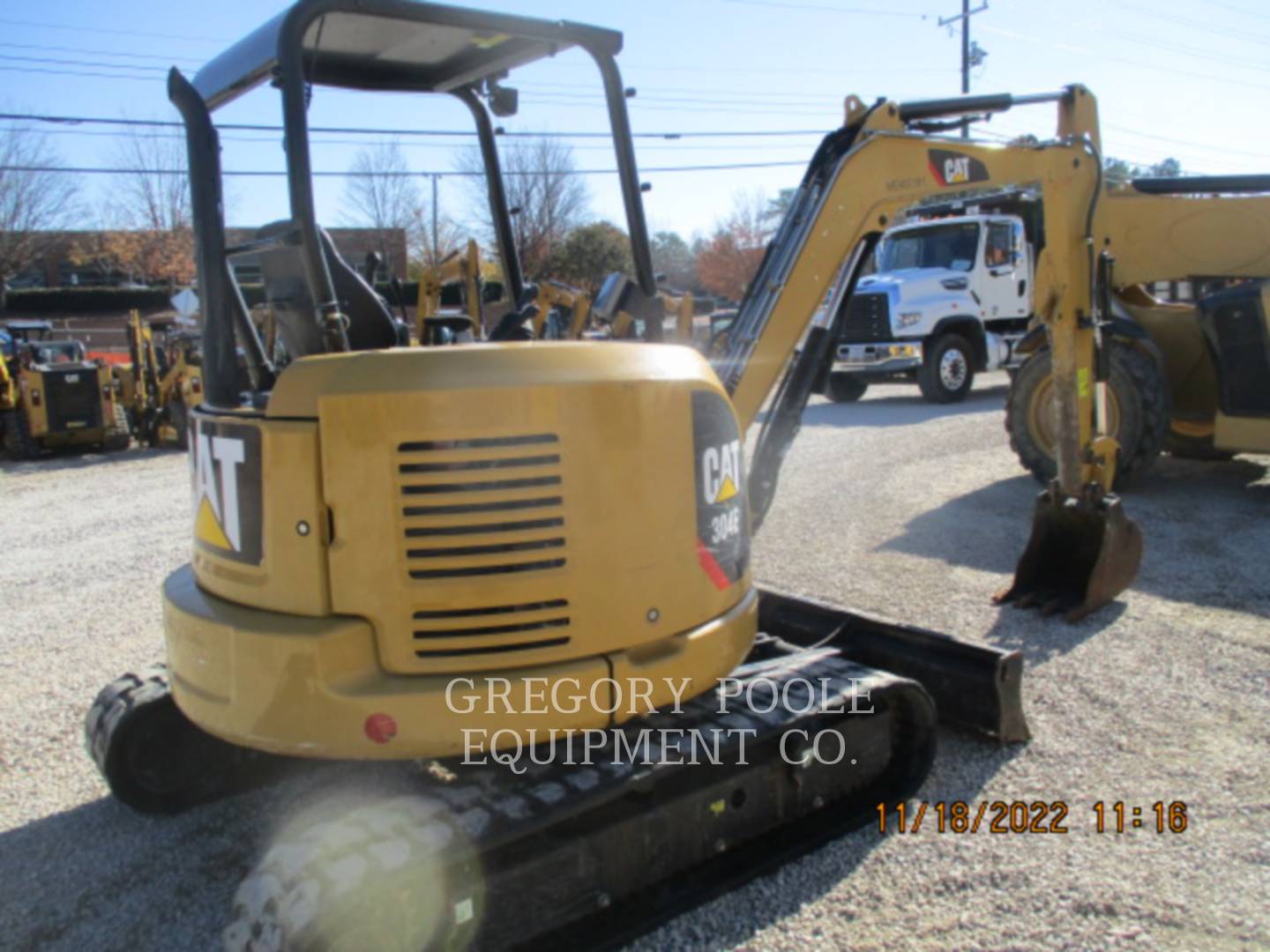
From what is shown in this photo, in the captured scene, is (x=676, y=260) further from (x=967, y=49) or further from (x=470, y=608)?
(x=470, y=608)

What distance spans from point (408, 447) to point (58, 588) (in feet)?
18.9

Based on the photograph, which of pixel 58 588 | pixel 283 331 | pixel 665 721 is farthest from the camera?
pixel 58 588

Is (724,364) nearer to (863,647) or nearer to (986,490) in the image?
(863,647)

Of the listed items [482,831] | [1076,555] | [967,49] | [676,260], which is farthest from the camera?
[676,260]

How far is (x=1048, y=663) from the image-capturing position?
16.3 ft

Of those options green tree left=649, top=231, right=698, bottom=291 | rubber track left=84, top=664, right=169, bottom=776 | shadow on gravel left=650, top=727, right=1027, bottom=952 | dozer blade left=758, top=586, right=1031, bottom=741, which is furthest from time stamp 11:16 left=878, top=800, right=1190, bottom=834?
green tree left=649, top=231, right=698, bottom=291

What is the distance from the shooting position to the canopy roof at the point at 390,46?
9.89ft

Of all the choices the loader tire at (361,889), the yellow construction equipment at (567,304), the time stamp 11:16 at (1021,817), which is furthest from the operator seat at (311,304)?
the yellow construction equipment at (567,304)

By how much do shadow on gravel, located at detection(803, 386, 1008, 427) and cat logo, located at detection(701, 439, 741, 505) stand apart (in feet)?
34.5

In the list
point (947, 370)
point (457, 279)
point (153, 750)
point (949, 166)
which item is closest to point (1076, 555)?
point (949, 166)

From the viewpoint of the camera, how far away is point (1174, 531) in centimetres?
737

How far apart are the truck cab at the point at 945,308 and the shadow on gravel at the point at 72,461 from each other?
421 inches

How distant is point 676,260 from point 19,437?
69565mm

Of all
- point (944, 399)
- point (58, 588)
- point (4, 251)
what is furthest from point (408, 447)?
point (4, 251)
